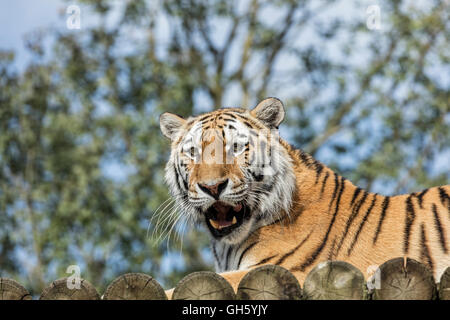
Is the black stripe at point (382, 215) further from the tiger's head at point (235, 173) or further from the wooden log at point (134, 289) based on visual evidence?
the wooden log at point (134, 289)

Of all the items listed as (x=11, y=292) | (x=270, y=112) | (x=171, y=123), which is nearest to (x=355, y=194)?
(x=270, y=112)

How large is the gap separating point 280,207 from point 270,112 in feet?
2.06

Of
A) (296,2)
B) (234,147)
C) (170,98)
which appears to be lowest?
(234,147)

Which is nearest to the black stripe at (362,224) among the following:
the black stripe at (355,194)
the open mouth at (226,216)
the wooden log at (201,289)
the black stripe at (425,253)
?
the black stripe at (355,194)

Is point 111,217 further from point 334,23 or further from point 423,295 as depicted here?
point 423,295

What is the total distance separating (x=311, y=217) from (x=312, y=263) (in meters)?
0.35

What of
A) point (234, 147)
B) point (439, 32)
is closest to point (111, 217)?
point (439, 32)

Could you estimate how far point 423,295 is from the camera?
316cm

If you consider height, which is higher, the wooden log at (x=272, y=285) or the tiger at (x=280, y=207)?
the tiger at (x=280, y=207)

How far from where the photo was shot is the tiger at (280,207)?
13.9ft

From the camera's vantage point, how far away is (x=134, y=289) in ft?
10.3

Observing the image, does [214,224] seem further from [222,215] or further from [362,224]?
[362,224]

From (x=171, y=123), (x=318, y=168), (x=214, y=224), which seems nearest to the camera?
(x=214, y=224)

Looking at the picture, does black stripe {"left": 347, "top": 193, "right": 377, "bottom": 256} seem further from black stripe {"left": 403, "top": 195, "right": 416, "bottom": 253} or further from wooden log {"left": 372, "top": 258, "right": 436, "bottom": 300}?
wooden log {"left": 372, "top": 258, "right": 436, "bottom": 300}
